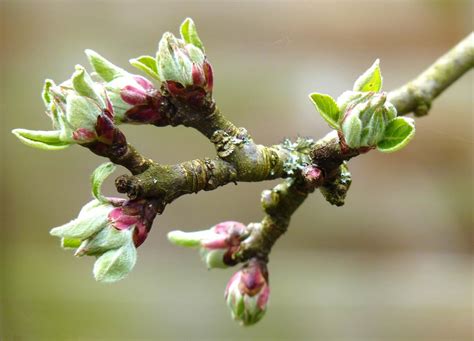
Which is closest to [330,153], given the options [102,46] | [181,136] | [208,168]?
[208,168]

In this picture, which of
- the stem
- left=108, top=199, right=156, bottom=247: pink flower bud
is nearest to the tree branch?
left=108, top=199, right=156, bottom=247: pink flower bud

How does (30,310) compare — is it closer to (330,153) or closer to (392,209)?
(392,209)

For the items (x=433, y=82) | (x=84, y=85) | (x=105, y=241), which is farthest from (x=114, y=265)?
(x=433, y=82)

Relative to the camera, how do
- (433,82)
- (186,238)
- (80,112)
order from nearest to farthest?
(80,112) < (186,238) < (433,82)

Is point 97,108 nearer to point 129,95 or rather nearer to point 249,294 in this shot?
point 129,95

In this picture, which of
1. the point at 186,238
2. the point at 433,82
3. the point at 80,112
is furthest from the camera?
the point at 433,82

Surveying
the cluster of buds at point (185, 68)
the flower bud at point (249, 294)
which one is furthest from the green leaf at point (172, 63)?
the flower bud at point (249, 294)

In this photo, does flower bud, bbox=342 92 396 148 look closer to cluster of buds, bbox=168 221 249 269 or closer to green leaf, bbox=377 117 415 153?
green leaf, bbox=377 117 415 153

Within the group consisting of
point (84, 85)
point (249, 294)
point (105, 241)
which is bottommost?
point (249, 294)
